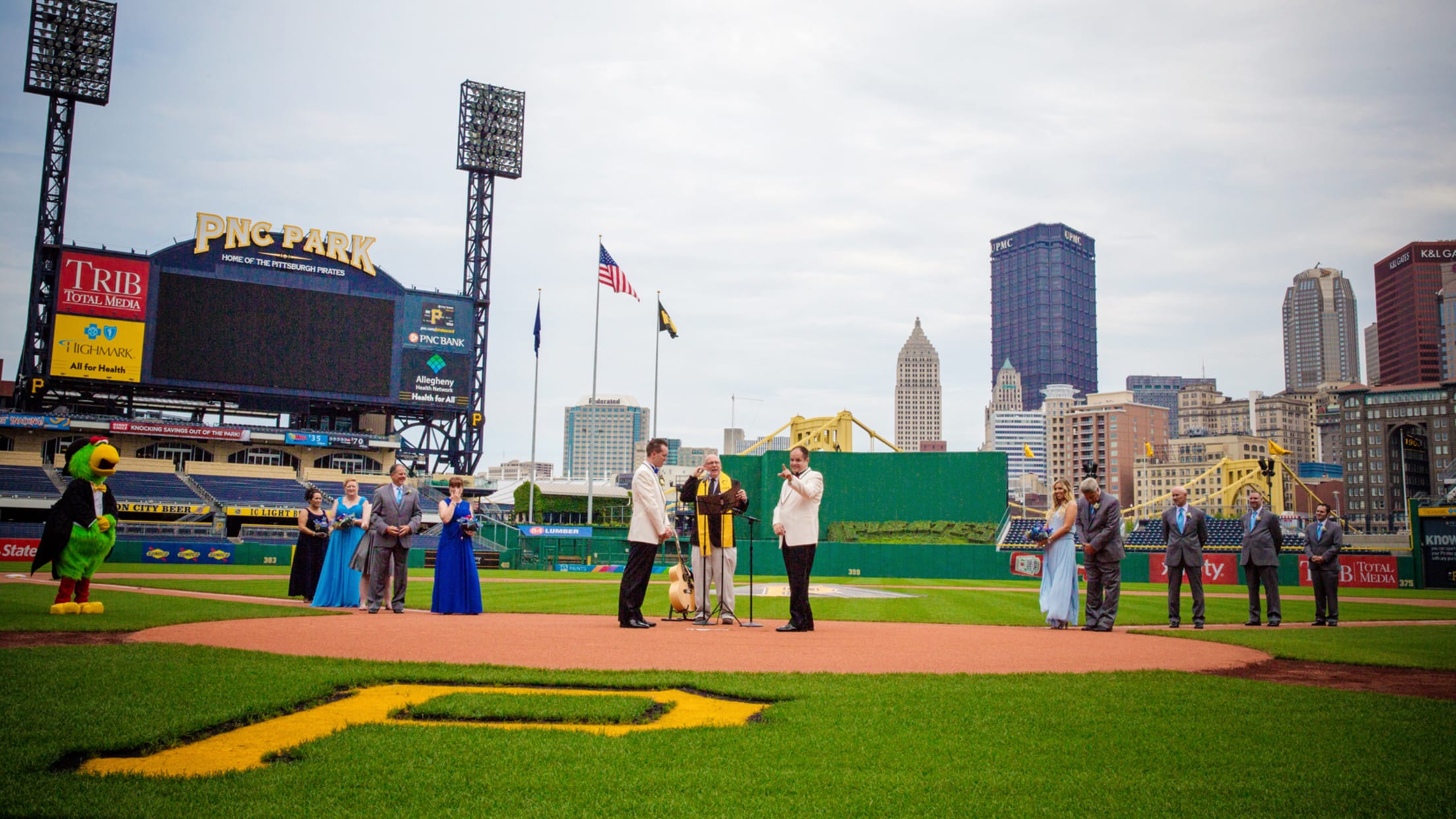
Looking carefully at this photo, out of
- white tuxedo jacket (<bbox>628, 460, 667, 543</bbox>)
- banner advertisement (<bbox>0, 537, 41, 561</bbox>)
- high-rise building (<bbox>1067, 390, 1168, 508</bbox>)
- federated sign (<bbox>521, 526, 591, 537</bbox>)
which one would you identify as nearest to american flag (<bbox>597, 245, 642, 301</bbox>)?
federated sign (<bbox>521, 526, 591, 537</bbox>)

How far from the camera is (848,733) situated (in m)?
4.56

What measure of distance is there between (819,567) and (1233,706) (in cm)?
3262

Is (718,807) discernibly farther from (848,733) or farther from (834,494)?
(834,494)

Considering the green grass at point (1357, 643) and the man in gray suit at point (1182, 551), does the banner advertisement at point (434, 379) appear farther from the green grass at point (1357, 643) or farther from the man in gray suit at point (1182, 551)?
the green grass at point (1357, 643)

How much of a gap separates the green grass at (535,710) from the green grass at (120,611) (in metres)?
5.43

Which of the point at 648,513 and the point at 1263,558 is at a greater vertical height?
the point at 648,513

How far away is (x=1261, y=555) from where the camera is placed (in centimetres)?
1333

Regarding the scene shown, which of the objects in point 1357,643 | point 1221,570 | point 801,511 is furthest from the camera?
point 1221,570

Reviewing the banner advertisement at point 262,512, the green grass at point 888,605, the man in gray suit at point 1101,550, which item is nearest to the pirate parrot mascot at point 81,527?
the green grass at point 888,605

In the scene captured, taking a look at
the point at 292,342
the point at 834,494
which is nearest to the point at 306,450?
the point at 292,342

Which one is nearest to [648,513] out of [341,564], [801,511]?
[801,511]

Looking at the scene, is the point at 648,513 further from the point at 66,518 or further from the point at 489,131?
the point at 489,131

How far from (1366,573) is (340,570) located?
108ft

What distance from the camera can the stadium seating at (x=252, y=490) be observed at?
4859cm
